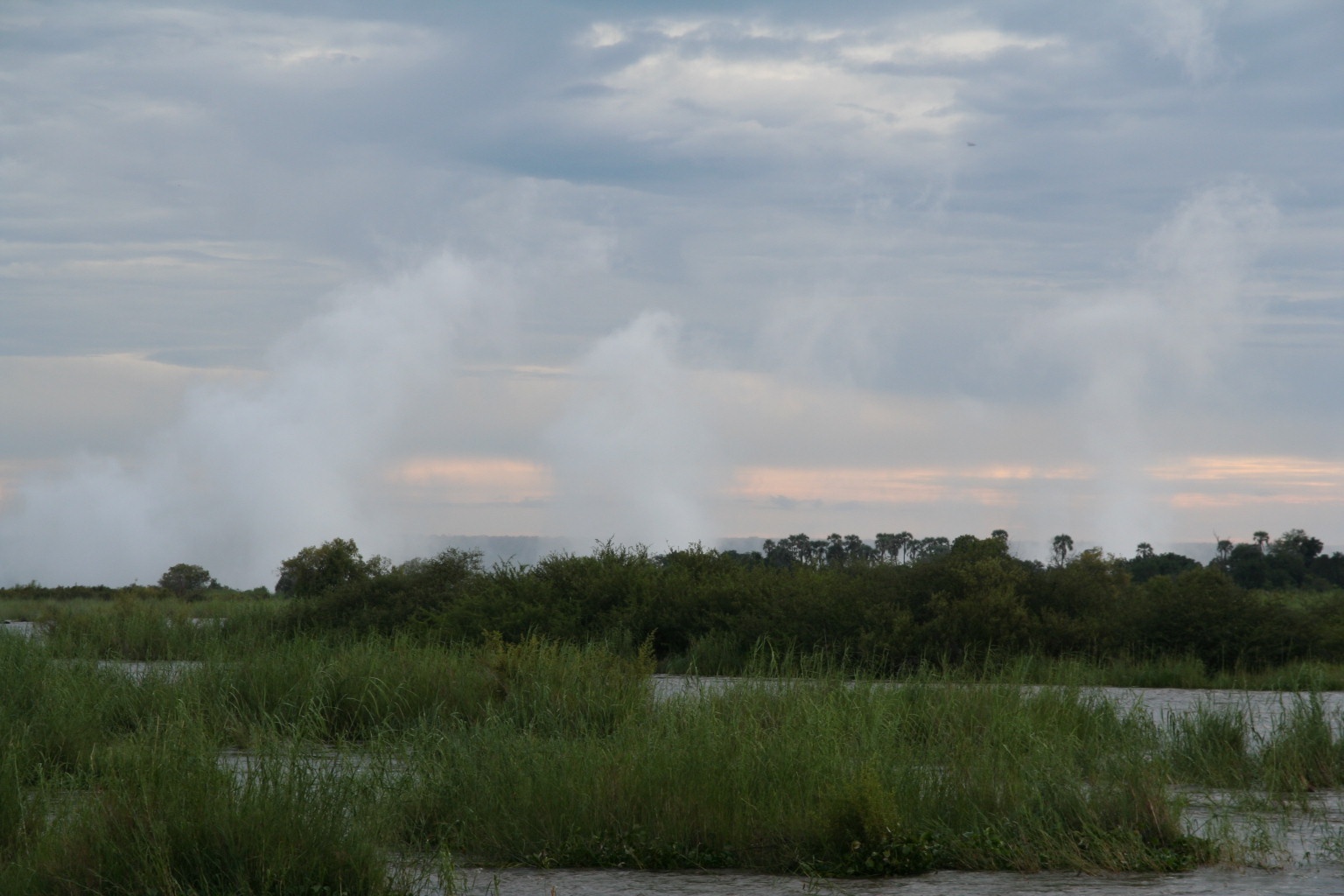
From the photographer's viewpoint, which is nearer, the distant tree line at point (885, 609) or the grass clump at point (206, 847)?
the grass clump at point (206, 847)

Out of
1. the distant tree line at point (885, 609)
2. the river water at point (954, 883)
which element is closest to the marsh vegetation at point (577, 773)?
the river water at point (954, 883)

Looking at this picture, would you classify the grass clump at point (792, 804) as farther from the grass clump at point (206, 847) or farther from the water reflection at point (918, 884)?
the grass clump at point (206, 847)

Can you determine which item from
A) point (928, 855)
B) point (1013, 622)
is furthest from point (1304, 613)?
point (928, 855)

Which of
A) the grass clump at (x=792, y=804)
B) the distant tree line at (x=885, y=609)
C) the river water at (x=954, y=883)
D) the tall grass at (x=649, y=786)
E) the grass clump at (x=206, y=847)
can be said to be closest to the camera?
the grass clump at (x=206, y=847)

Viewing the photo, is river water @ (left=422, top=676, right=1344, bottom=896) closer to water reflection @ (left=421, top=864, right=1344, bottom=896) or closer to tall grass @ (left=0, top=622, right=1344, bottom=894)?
water reflection @ (left=421, top=864, right=1344, bottom=896)

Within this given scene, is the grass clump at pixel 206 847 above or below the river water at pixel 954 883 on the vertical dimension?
above

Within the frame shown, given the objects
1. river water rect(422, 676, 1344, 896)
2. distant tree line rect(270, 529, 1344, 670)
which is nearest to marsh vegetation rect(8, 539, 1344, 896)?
river water rect(422, 676, 1344, 896)

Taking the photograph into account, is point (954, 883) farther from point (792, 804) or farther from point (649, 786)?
point (649, 786)

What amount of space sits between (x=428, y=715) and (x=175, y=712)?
2.47 metres

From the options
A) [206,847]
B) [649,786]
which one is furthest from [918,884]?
[206,847]

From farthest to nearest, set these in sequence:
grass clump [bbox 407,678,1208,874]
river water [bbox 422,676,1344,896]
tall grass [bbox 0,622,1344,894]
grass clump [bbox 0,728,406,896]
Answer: grass clump [bbox 407,678,1208,874] → river water [bbox 422,676,1344,896] → tall grass [bbox 0,622,1344,894] → grass clump [bbox 0,728,406,896]

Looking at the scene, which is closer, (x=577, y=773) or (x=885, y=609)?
(x=577, y=773)

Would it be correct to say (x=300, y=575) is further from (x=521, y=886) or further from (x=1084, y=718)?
(x=521, y=886)

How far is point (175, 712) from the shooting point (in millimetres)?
11391
